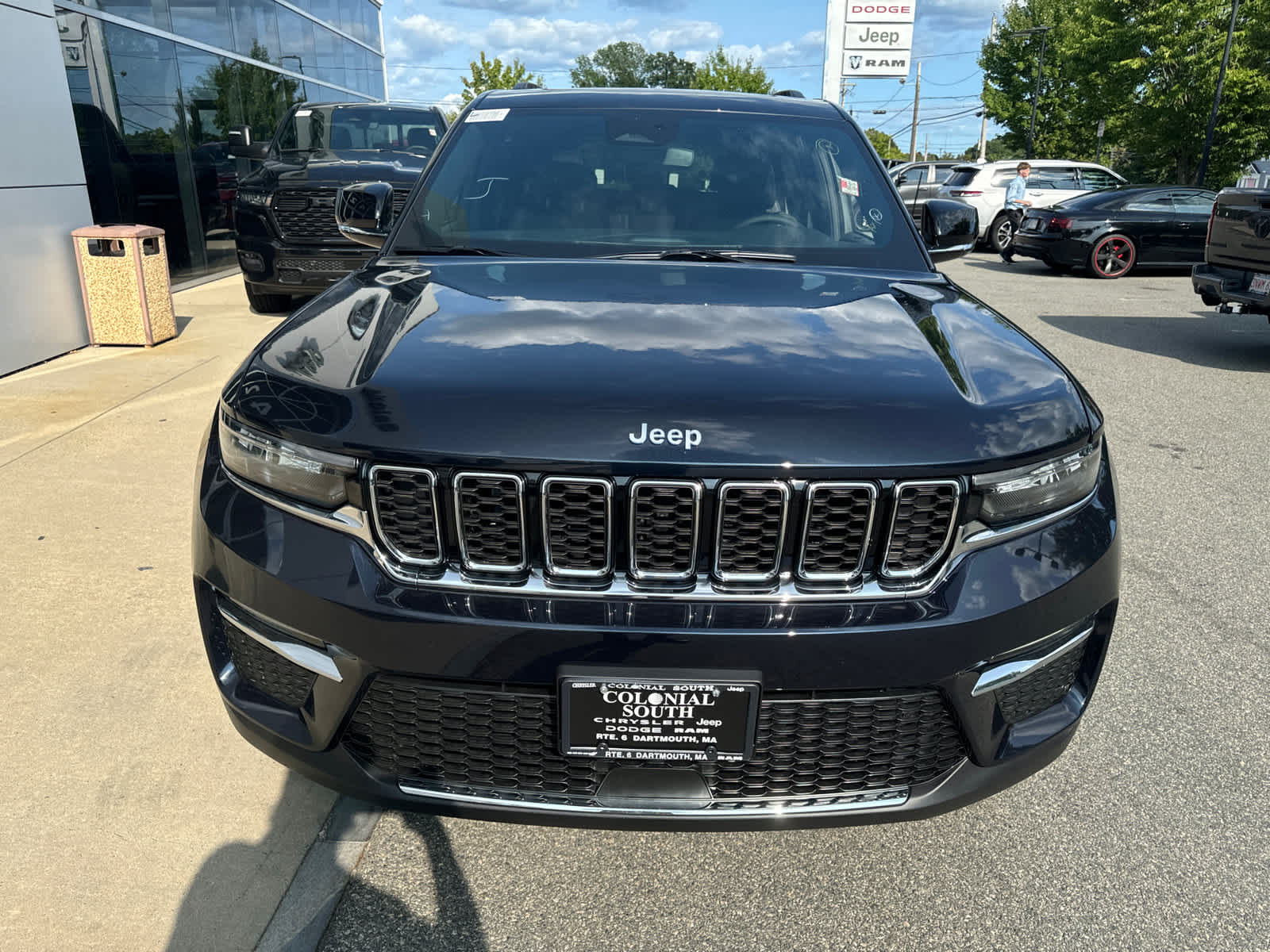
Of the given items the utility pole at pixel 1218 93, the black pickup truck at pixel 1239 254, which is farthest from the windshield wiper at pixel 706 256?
the utility pole at pixel 1218 93

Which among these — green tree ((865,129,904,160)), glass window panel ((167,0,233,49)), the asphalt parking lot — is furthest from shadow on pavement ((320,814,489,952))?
green tree ((865,129,904,160))

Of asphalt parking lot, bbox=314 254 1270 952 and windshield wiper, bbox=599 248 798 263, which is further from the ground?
windshield wiper, bbox=599 248 798 263

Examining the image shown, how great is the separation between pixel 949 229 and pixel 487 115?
168 cm

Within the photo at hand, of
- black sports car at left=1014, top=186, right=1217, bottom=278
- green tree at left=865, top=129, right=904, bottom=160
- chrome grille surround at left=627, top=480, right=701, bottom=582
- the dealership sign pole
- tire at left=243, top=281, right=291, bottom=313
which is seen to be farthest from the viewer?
green tree at left=865, top=129, right=904, bottom=160

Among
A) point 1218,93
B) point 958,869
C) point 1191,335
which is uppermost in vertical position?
point 1218,93

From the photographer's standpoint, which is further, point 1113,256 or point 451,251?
point 1113,256

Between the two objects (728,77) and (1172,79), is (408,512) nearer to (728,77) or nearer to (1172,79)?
(1172,79)

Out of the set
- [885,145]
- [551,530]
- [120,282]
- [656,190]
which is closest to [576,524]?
[551,530]

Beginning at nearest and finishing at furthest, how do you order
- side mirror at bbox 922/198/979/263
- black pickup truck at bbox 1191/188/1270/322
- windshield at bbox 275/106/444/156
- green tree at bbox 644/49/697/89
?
side mirror at bbox 922/198/979/263
black pickup truck at bbox 1191/188/1270/322
windshield at bbox 275/106/444/156
green tree at bbox 644/49/697/89

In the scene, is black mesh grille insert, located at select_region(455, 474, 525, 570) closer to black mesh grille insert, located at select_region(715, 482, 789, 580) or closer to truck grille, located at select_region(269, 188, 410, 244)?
black mesh grille insert, located at select_region(715, 482, 789, 580)

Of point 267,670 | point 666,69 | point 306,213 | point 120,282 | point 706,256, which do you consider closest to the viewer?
point 267,670

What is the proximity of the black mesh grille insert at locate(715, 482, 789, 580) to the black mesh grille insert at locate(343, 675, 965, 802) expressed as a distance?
25cm

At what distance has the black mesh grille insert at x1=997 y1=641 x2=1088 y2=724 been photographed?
1948 millimetres

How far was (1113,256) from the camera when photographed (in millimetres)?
14938
